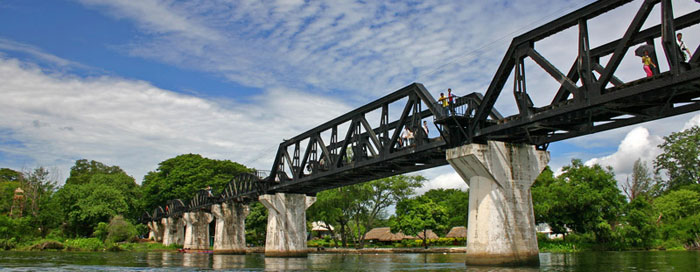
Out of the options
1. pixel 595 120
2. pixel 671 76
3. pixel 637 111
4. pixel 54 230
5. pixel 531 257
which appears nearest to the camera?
pixel 671 76

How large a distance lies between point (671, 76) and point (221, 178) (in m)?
88.2

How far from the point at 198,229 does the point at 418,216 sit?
36694 millimetres

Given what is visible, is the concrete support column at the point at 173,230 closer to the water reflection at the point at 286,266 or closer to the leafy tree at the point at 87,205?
the leafy tree at the point at 87,205

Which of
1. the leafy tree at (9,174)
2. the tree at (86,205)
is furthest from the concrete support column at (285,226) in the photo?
the leafy tree at (9,174)

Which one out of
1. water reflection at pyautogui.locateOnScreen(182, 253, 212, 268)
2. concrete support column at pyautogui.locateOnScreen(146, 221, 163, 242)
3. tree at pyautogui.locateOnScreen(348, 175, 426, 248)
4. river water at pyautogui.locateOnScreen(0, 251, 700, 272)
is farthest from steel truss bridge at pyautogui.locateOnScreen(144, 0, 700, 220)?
concrete support column at pyautogui.locateOnScreen(146, 221, 163, 242)

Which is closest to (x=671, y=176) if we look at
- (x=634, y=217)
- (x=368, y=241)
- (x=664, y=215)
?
(x=664, y=215)

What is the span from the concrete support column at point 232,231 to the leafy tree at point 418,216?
20080 mm

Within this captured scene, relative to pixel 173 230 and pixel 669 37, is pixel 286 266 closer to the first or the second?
pixel 669 37

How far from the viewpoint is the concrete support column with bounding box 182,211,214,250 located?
79688mm

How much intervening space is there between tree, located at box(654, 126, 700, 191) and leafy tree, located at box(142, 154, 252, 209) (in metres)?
78.9

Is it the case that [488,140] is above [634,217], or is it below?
above

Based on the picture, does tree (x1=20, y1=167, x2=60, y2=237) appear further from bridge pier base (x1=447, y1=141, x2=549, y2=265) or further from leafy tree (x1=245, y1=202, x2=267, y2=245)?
bridge pier base (x1=447, y1=141, x2=549, y2=265)

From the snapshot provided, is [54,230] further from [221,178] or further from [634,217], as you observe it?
[634,217]

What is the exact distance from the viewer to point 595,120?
21.7m
